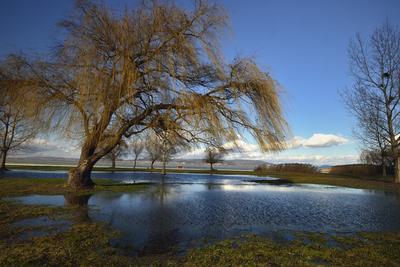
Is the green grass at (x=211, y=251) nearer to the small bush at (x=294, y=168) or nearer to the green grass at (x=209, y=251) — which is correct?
the green grass at (x=209, y=251)

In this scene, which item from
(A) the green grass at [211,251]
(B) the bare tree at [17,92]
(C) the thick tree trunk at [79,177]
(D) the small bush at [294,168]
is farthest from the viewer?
(D) the small bush at [294,168]

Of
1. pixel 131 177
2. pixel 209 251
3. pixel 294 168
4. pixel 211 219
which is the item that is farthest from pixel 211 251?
pixel 294 168

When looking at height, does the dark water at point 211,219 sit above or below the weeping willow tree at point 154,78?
below

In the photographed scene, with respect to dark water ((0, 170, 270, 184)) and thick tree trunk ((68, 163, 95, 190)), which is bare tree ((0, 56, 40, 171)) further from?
dark water ((0, 170, 270, 184))

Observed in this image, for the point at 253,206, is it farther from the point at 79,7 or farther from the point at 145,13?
the point at 79,7

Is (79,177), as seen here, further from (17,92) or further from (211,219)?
(211,219)

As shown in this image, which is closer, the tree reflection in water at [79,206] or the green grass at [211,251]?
the green grass at [211,251]

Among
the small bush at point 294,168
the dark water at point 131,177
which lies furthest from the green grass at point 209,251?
the small bush at point 294,168

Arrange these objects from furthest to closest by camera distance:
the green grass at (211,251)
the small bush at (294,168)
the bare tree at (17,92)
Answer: the small bush at (294,168) → the bare tree at (17,92) → the green grass at (211,251)

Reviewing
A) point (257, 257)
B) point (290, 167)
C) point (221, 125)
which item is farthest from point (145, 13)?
point (290, 167)

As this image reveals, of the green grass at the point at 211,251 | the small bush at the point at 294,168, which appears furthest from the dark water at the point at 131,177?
the small bush at the point at 294,168

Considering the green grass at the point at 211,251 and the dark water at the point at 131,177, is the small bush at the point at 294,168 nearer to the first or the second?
the dark water at the point at 131,177

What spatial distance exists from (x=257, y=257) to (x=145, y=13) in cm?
1132

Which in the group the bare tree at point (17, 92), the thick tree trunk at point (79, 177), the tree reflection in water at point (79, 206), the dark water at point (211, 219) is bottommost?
the dark water at point (211, 219)
